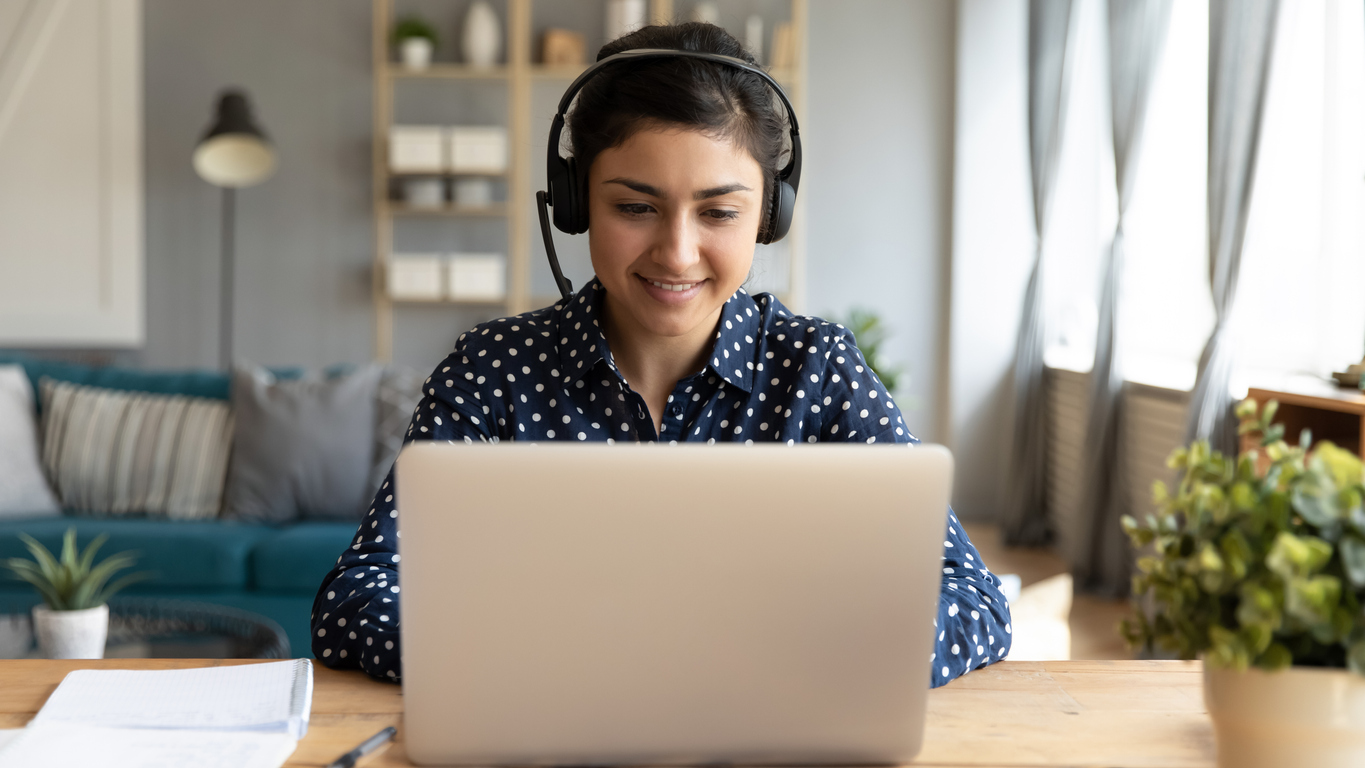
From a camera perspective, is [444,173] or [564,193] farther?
[444,173]

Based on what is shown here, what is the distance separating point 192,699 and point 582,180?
68 centimetres

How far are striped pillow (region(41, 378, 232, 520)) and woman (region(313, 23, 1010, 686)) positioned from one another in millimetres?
2213

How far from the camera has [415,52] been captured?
4621mm

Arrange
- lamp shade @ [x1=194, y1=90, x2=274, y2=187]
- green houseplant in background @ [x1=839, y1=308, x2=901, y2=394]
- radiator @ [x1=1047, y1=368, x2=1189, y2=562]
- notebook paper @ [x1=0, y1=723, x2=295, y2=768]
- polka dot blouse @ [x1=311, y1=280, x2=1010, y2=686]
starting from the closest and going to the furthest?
notebook paper @ [x1=0, y1=723, x2=295, y2=768]
polka dot blouse @ [x1=311, y1=280, x2=1010, y2=686]
radiator @ [x1=1047, y1=368, x2=1189, y2=562]
lamp shade @ [x1=194, y1=90, x2=274, y2=187]
green houseplant in background @ [x1=839, y1=308, x2=901, y2=394]

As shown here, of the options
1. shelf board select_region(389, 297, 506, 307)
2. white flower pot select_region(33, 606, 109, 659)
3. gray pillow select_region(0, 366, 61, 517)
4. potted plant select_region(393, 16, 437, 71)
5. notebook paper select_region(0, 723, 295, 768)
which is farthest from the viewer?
shelf board select_region(389, 297, 506, 307)

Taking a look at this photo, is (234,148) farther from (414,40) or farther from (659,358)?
(659,358)

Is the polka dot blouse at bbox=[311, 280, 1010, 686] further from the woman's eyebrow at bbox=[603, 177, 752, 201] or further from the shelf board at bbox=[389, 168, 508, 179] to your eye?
the shelf board at bbox=[389, 168, 508, 179]

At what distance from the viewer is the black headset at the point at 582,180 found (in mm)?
1113

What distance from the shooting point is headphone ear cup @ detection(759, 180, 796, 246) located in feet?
4.26

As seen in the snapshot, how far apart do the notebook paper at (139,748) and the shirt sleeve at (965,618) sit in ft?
1.67

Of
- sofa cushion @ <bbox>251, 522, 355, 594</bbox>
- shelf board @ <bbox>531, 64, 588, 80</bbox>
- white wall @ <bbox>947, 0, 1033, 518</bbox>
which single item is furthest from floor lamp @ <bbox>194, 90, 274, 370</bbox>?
white wall @ <bbox>947, 0, 1033, 518</bbox>

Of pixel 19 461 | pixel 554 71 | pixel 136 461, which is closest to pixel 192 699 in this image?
pixel 136 461

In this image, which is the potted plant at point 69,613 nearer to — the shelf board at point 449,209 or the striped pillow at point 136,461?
the striped pillow at point 136,461

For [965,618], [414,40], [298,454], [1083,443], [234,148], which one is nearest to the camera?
[965,618]
